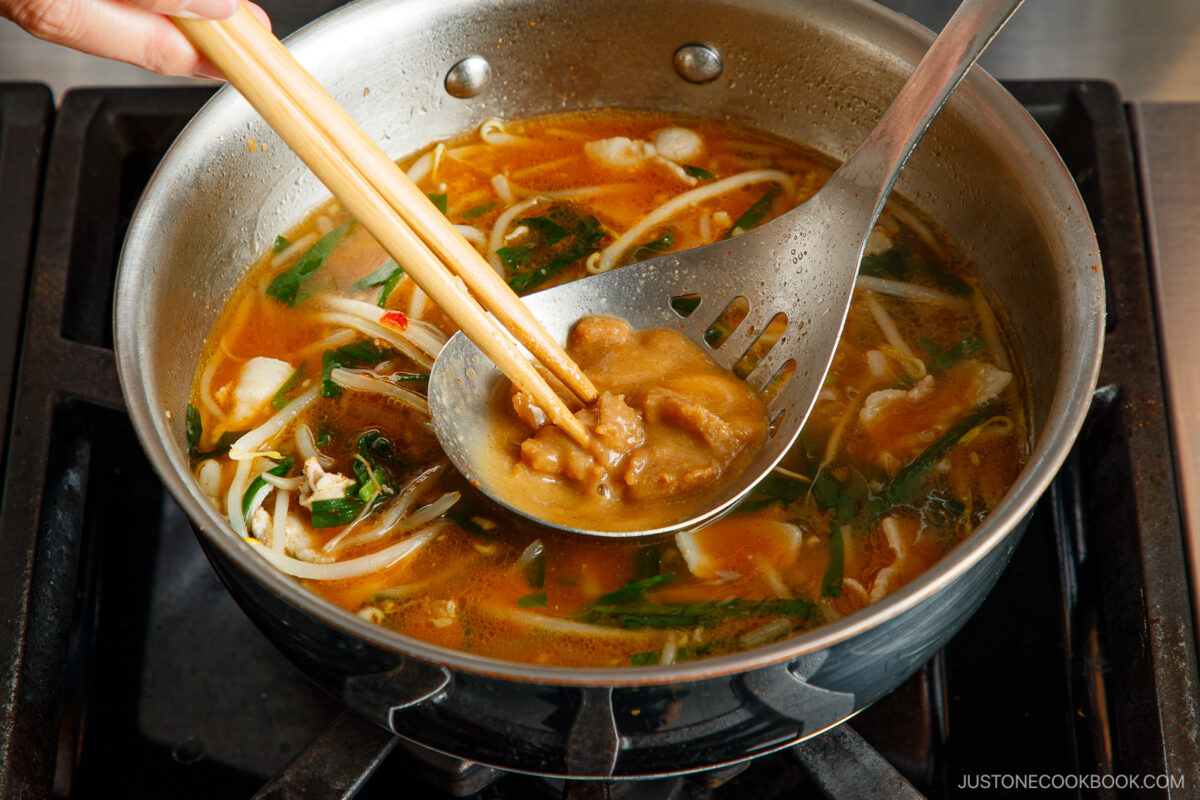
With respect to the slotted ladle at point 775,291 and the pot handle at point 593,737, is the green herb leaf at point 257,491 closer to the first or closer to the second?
the slotted ladle at point 775,291

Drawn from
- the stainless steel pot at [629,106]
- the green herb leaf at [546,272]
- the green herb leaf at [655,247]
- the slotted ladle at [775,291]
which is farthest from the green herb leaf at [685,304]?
the stainless steel pot at [629,106]

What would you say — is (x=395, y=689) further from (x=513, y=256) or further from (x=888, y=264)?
(x=888, y=264)

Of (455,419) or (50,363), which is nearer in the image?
(455,419)

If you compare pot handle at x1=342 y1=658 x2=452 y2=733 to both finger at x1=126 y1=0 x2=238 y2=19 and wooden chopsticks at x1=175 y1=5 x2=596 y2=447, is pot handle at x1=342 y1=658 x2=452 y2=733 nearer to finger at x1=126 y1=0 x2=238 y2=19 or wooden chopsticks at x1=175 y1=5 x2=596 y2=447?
wooden chopsticks at x1=175 y1=5 x2=596 y2=447

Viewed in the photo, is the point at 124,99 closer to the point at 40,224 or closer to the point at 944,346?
the point at 40,224

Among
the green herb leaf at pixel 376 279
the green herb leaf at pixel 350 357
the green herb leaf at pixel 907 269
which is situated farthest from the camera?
the green herb leaf at pixel 376 279

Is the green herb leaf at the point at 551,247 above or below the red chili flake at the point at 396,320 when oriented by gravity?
above

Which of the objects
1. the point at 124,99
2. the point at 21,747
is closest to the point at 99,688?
the point at 21,747
